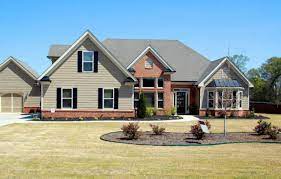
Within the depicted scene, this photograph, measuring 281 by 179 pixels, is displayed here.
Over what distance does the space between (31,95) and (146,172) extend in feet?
116

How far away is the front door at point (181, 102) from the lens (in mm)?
42188

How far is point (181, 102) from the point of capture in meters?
42.3

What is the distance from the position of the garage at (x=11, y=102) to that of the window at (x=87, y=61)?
13.3m

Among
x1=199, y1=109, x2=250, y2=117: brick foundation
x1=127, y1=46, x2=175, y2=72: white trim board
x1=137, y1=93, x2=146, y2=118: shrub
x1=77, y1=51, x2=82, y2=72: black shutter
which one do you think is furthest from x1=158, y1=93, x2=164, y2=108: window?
x1=77, y1=51, x2=82, y2=72: black shutter

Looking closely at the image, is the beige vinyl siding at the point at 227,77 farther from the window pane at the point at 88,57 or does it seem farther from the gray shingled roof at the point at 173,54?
the window pane at the point at 88,57

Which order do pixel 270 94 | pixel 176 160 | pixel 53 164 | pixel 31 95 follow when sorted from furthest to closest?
pixel 270 94 → pixel 31 95 → pixel 176 160 → pixel 53 164

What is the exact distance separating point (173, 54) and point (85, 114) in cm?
1516

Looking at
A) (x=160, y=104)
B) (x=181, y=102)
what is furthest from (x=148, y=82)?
(x=181, y=102)

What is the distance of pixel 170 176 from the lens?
1023 cm

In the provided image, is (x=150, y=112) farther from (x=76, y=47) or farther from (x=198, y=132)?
(x=198, y=132)

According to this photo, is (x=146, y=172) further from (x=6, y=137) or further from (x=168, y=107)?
(x=168, y=107)

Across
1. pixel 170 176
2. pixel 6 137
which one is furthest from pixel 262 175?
pixel 6 137

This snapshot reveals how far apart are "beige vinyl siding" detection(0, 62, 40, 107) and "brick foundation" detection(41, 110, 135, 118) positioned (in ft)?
36.9

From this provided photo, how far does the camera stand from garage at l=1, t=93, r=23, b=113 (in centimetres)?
4372
